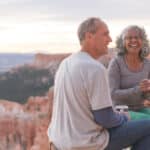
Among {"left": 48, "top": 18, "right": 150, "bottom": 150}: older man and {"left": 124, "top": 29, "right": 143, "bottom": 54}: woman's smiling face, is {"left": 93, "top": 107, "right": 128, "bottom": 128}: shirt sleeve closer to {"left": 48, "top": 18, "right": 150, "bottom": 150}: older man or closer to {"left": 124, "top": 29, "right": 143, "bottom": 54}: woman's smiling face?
{"left": 48, "top": 18, "right": 150, "bottom": 150}: older man

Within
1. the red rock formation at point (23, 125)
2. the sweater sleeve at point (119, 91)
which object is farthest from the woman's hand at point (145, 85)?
the red rock formation at point (23, 125)

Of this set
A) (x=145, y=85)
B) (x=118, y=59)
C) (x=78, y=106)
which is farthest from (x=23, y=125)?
(x=78, y=106)

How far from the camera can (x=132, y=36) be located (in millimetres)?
2754

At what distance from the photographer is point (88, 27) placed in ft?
6.82

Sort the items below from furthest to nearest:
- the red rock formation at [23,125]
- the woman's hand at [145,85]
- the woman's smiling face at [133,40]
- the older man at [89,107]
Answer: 1. the red rock formation at [23,125]
2. the woman's smiling face at [133,40]
3. the woman's hand at [145,85]
4. the older man at [89,107]

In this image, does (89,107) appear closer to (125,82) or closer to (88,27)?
(88,27)

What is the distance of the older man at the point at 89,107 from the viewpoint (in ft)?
6.55

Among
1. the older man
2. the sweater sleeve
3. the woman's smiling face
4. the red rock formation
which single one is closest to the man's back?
the older man

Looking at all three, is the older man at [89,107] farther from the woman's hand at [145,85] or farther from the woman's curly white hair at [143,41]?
the woman's curly white hair at [143,41]

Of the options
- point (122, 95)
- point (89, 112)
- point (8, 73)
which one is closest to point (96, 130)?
point (89, 112)

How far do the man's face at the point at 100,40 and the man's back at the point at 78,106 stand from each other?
58 mm

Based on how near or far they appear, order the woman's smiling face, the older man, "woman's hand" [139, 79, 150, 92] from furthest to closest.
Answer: the woman's smiling face → "woman's hand" [139, 79, 150, 92] → the older man

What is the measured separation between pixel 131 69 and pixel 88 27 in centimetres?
75

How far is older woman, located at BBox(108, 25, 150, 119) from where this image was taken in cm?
270
